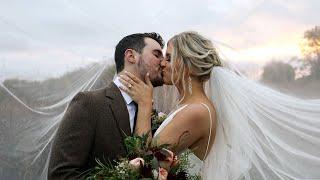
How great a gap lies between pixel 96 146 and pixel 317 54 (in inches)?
71.3

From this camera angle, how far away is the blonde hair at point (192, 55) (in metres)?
4.36

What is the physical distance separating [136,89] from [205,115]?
0.52 m

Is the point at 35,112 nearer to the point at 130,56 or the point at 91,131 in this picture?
the point at 130,56

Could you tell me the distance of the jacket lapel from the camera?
396 centimetres

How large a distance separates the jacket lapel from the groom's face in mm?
357

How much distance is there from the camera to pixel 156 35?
4.60 metres

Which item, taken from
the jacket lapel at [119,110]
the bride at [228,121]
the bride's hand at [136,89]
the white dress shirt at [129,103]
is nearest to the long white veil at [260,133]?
the bride at [228,121]

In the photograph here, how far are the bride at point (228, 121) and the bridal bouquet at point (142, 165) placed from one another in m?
0.18

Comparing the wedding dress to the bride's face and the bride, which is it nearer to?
the bride

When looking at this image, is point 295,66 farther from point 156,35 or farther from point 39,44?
point 39,44

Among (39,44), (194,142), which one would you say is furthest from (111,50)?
(194,142)

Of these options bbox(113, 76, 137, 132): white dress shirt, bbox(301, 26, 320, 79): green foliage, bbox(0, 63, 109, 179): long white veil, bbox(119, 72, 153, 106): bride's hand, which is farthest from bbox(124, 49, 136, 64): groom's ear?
bbox(0, 63, 109, 179): long white veil

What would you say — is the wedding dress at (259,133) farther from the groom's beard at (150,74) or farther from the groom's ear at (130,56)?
the groom's ear at (130,56)

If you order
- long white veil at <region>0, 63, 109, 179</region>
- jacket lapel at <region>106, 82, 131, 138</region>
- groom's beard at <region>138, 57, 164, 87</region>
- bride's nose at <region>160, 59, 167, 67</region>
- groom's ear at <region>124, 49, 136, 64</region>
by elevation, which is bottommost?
long white veil at <region>0, 63, 109, 179</region>
